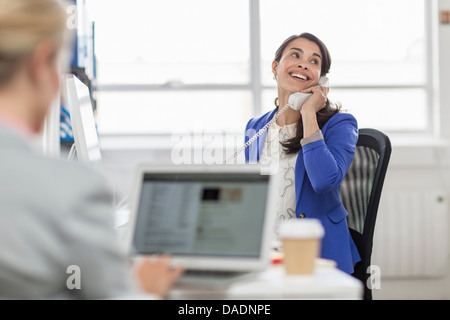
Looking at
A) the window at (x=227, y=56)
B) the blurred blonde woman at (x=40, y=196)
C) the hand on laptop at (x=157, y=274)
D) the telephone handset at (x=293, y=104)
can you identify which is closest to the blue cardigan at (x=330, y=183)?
the telephone handset at (x=293, y=104)

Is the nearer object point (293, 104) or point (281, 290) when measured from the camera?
point (281, 290)

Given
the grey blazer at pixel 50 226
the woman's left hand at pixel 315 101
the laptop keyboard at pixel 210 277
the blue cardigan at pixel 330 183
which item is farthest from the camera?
the woman's left hand at pixel 315 101

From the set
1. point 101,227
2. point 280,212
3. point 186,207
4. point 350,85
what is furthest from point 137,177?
point 350,85

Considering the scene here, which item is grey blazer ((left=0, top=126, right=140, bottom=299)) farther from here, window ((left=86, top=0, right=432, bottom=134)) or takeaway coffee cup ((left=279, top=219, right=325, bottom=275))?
window ((left=86, top=0, right=432, bottom=134))

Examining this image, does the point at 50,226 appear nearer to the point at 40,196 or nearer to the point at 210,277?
the point at 40,196

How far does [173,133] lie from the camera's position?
3.30 m

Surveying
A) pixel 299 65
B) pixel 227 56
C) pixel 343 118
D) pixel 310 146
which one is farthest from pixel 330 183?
pixel 227 56

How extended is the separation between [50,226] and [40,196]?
0.04 meters

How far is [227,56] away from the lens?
131 inches

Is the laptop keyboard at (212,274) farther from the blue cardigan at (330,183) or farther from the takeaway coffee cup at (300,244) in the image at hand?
the blue cardigan at (330,183)

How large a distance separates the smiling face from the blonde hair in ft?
4.70

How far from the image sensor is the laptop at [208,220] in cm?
96

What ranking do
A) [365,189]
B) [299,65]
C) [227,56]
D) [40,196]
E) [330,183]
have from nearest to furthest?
1. [40,196]
2. [330,183]
3. [365,189]
4. [299,65]
5. [227,56]

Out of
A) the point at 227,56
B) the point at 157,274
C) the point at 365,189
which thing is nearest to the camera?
the point at 157,274
